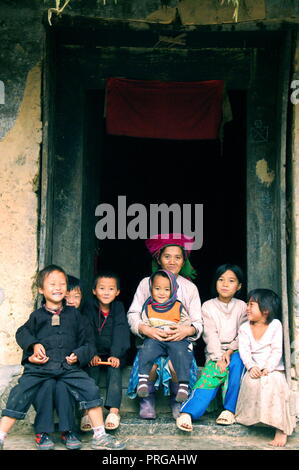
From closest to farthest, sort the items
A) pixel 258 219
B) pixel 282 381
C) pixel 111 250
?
pixel 282 381 → pixel 258 219 → pixel 111 250

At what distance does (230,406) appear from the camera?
4398mm

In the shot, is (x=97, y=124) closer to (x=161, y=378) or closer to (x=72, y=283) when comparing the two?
(x=72, y=283)

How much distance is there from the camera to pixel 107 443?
401 centimetres

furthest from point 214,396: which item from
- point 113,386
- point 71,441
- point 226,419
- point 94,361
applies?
point 71,441

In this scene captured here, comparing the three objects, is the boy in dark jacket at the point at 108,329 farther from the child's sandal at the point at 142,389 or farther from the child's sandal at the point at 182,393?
the child's sandal at the point at 182,393

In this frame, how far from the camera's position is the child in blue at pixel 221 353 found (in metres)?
4.37

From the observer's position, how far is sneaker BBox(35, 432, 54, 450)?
3.98 metres

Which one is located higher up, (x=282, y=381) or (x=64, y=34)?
(x=64, y=34)

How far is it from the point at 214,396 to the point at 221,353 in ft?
1.08

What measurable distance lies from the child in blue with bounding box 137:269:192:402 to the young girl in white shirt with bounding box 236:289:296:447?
40 cm
